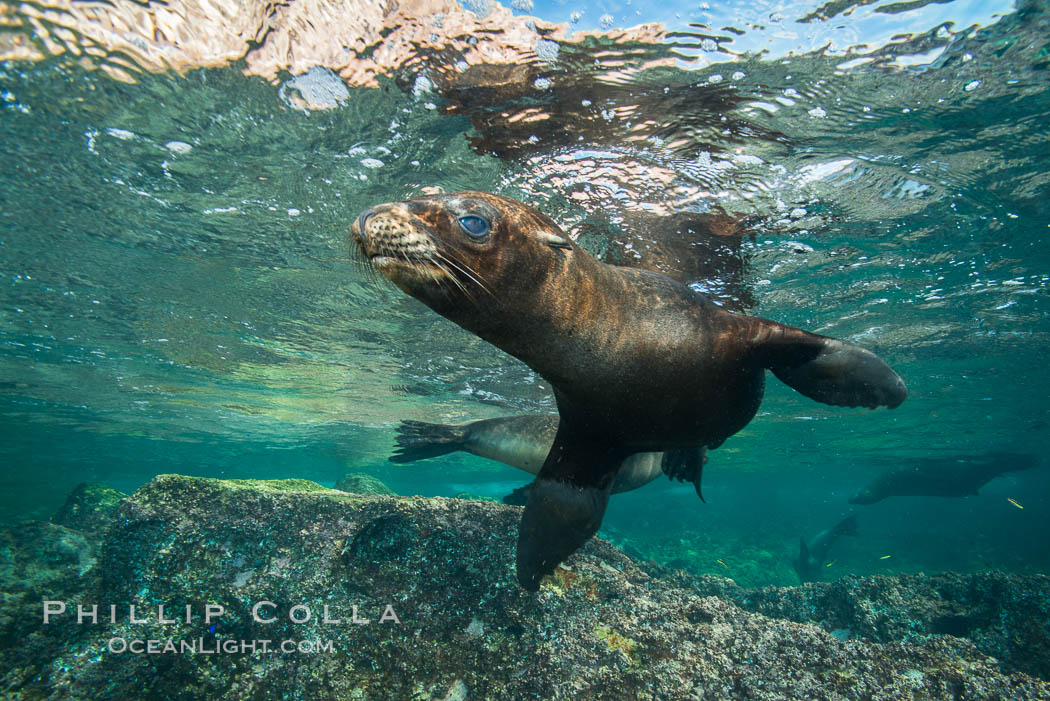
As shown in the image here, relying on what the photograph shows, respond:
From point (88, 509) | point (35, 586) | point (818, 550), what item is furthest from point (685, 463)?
point (818, 550)

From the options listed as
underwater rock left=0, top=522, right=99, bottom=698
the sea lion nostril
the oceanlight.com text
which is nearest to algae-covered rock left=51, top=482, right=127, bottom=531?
underwater rock left=0, top=522, right=99, bottom=698

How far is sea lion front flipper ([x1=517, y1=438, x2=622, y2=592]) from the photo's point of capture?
11.6 ft

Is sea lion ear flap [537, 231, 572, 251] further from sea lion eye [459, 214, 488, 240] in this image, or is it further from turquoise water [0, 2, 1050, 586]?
turquoise water [0, 2, 1050, 586]

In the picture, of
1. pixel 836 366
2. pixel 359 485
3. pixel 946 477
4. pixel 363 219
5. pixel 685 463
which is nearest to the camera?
pixel 363 219

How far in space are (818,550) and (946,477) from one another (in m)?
8.55

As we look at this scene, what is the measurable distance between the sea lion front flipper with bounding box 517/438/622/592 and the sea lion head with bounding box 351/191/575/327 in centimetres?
168

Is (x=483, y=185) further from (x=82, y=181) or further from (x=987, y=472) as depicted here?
(x=987, y=472)

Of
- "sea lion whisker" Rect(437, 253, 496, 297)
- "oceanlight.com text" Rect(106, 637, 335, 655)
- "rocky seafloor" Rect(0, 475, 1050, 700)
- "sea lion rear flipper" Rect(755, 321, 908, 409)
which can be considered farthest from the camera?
"oceanlight.com text" Rect(106, 637, 335, 655)

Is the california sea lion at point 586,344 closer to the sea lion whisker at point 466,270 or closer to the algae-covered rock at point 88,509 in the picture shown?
the sea lion whisker at point 466,270

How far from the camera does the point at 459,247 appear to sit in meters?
2.08

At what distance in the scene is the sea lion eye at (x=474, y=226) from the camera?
2119 mm

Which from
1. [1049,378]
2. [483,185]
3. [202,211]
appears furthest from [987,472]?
[202,211]

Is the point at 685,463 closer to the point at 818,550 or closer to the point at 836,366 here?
the point at 836,366

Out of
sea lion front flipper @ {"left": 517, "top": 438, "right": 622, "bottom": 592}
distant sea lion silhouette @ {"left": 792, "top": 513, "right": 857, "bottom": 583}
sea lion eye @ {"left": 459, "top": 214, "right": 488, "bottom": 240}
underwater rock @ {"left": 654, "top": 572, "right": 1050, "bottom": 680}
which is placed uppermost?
sea lion eye @ {"left": 459, "top": 214, "right": 488, "bottom": 240}
